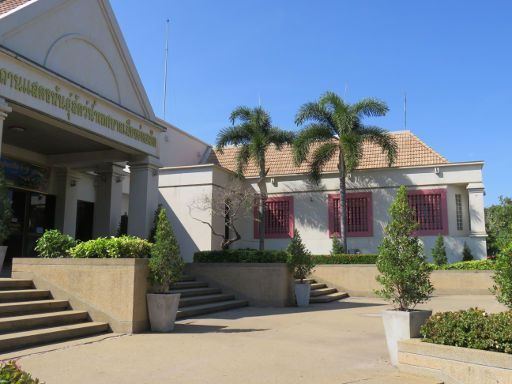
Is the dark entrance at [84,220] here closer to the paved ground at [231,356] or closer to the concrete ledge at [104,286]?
the concrete ledge at [104,286]

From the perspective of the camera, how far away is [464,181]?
22250 mm

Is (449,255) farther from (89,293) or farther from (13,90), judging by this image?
(13,90)

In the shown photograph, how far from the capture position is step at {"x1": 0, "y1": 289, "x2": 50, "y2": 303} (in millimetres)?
9000

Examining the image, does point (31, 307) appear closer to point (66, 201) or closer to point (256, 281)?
point (256, 281)

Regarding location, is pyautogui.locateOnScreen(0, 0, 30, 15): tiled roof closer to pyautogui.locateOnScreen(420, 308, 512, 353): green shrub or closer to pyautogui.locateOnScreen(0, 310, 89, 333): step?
pyautogui.locateOnScreen(0, 310, 89, 333): step

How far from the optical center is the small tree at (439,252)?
69.6 ft

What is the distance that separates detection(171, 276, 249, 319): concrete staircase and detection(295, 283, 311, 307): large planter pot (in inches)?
60.8

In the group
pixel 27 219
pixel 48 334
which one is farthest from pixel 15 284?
pixel 27 219

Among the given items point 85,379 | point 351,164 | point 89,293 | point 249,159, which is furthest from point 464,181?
point 85,379

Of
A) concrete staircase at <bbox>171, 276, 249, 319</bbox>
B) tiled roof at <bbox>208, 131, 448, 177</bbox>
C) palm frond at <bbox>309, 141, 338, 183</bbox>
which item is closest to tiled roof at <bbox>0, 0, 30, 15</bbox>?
concrete staircase at <bbox>171, 276, 249, 319</bbox>

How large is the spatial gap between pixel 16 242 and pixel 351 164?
13092mm

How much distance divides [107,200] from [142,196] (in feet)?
10.3

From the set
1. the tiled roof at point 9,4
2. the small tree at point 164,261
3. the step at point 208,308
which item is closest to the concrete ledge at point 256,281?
the step at point 208,308

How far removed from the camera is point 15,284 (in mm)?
9727
